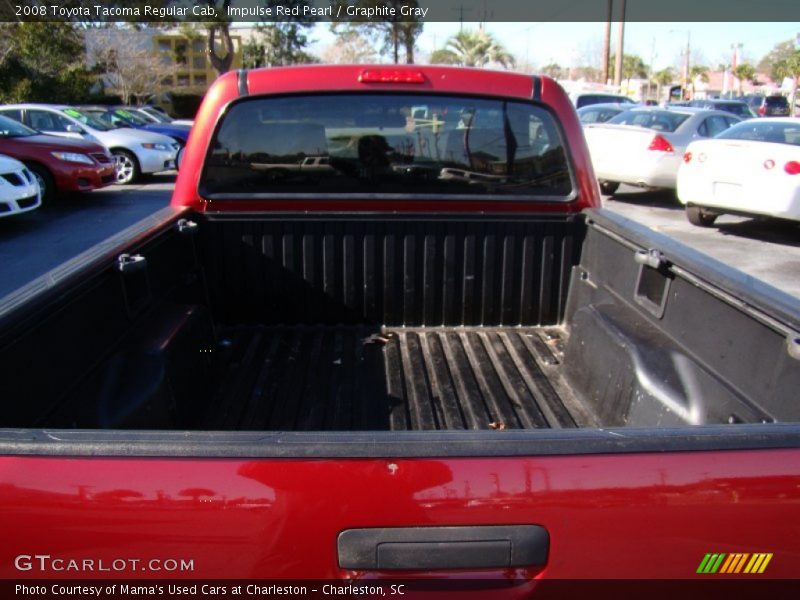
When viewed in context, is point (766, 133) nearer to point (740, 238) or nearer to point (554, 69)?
point (740, 238)

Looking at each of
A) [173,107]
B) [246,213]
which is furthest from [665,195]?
[173,107]

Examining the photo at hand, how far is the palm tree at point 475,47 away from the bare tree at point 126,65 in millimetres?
24809

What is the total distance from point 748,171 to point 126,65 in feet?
101

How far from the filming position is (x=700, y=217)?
34.1ft

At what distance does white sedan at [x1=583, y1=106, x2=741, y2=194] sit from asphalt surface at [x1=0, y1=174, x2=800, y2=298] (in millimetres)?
579

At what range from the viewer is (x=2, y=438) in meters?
1.25

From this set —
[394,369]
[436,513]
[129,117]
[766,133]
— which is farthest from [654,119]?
[129,117]

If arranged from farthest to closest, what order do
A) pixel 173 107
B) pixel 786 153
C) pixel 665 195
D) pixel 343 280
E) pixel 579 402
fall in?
pixel 173 107 → pixel 665 195 → pixel 786 153 → pixel 343 280 → pixel 579 402

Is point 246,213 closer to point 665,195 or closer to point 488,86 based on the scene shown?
point 488,86

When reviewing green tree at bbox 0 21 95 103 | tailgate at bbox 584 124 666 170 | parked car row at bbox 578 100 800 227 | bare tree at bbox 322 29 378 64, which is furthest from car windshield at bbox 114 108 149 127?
bare tree at bbox 322 29 378 64

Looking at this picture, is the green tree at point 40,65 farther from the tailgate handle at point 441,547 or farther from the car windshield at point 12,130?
the tailgate handle at point 441,547

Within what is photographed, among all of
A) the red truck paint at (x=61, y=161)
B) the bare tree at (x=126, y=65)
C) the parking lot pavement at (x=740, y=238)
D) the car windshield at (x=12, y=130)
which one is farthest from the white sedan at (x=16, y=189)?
the bare tree at (x=126, y=65)

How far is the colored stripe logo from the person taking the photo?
1259 mm

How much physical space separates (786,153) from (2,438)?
9.43 m
